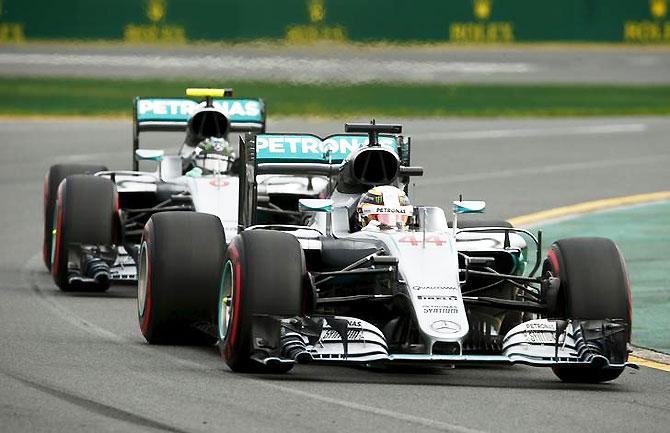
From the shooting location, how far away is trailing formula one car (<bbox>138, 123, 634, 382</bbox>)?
10.1 m

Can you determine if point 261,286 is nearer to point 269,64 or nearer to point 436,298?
point 436,298

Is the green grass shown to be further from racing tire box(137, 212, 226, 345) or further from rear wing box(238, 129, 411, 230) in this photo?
racing tire box(137, 212, 226, 345)

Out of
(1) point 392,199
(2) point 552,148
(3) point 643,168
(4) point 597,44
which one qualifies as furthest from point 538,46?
(1) point 392,199

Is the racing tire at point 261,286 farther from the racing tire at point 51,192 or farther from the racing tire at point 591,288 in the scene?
the racing tire at point 51,192

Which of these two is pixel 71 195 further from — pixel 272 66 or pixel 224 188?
pixel 272 66

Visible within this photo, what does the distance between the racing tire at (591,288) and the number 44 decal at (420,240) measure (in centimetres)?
71

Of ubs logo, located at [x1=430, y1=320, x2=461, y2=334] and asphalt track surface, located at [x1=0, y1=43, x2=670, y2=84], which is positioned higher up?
asphalt track surface, located at [x1=0, y1=43, x2=670, y2=84]

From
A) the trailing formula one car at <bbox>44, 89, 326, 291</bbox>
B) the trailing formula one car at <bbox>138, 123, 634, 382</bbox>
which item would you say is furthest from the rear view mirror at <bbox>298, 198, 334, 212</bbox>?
the trailing formula one car at <bbox>44, 89, 326, 291</bbox>

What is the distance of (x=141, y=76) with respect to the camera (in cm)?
4153

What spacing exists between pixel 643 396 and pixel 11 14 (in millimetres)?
39038

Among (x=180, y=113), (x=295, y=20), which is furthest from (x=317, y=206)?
(x=295, y=20)

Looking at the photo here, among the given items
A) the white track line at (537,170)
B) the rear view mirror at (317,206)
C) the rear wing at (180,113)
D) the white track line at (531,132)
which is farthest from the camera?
the white track line at (531,132)

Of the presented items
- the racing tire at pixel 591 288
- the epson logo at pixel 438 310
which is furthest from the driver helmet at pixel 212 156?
the epson logo at pixel 438 310

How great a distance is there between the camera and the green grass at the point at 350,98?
37.5m
